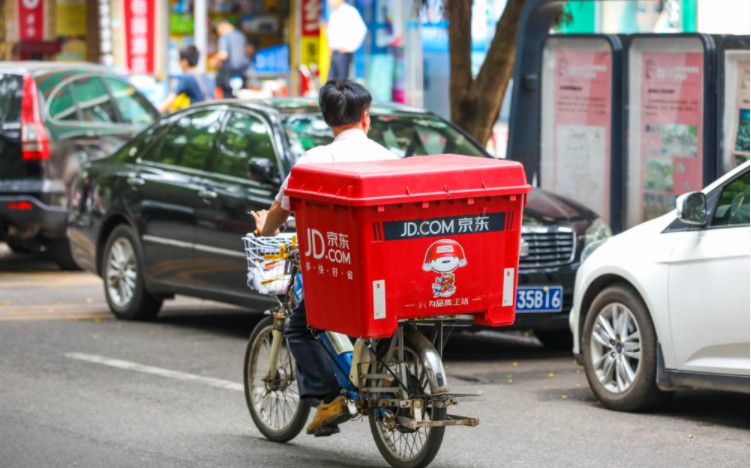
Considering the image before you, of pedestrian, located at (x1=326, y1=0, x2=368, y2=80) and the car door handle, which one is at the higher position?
pedestrian, located at (x1=326, y1=0, x2=368, y2=80)

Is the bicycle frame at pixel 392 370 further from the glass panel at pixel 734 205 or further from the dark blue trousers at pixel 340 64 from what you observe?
the dark blue trousers at pixel 340 64

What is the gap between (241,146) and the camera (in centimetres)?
1170

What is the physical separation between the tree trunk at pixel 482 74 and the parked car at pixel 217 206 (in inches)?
106

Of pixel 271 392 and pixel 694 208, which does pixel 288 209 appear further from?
pixel 694 208

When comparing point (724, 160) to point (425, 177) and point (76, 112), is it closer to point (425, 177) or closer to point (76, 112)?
point (425, 177)

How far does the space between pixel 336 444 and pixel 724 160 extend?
16.3 ft

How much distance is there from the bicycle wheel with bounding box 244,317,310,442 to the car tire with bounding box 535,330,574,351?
12.9ft

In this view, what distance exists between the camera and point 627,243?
900cm

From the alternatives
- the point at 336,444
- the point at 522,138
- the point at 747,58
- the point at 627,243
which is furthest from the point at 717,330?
the point at 522,138

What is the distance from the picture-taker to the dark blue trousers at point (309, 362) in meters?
7.25

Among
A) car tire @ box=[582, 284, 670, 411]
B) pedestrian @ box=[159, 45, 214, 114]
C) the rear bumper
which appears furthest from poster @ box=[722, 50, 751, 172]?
pedestrian @ box=[159, 45, 214, 114]

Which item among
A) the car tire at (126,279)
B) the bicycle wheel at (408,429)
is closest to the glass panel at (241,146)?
the car tire at (126,279)

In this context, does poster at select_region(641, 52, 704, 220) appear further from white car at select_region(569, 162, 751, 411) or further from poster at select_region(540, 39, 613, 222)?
white car at select_region(569, 162, 751, 411)

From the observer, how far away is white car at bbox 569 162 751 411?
8.20 metres
